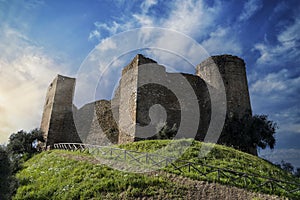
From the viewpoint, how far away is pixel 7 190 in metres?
8.08

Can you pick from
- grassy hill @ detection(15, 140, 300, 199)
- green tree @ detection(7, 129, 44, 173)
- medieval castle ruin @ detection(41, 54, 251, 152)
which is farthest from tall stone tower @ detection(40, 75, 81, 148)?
grassy hill @ detection(15, 140, 300, 199)

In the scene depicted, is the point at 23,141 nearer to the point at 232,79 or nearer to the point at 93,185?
the point at 93,185

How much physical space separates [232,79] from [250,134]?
17.3 feet

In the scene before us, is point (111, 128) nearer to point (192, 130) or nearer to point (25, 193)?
point (192, 130)

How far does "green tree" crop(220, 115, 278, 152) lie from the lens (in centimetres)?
1741

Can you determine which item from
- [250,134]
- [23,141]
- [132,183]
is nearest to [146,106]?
[250,134]

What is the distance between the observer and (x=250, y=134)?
17594 mm

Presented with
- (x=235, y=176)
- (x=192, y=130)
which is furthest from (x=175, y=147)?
(x=192, y=130)

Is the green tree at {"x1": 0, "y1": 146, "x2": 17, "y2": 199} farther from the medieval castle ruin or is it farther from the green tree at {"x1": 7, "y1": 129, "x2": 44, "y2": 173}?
the green tree at {"x1": 7, "y1": 129, "x2": 44, "y2": 173}

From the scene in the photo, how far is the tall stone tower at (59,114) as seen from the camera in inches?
930

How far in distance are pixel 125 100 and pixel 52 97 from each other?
10.0 metres

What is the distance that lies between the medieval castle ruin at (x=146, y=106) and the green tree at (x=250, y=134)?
1455 millimetres

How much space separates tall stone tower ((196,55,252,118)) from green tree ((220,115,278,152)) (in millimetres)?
1332

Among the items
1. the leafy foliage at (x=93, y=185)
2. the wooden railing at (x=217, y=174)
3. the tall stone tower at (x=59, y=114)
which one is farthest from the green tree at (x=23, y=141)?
the wooden railing at (x=217, y=174)
